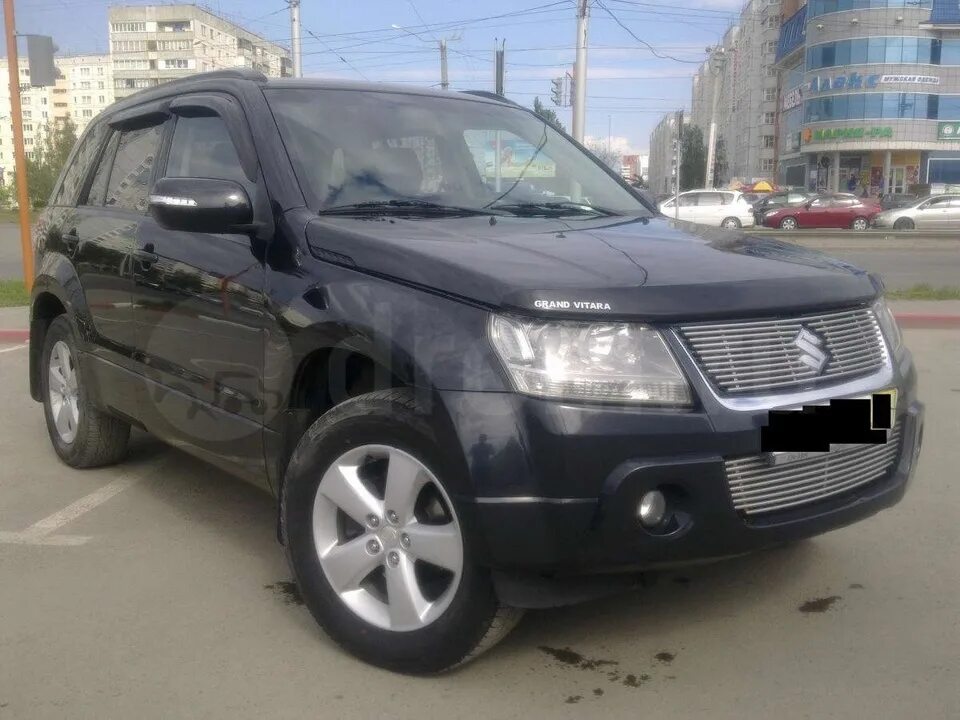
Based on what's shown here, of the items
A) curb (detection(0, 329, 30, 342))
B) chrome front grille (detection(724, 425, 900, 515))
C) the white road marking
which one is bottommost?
the white road marking

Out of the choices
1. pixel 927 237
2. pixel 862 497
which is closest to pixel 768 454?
pixel 862 497

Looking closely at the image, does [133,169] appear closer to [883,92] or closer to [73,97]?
[883,92]

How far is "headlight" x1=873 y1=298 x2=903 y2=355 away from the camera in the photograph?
10.5 feet

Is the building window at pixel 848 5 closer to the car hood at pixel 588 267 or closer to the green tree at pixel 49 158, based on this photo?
the green tree at pixel 49 158

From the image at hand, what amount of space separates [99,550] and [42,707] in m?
1.32

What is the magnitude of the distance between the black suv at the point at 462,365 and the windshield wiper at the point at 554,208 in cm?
2

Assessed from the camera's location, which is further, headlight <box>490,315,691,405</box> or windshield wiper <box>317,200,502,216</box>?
windshield wiper <box>317,200,502,216</box>

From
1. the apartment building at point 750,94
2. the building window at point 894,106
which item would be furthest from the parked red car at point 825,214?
the apartment building at point 750,94

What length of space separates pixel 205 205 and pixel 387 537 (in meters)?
1.23

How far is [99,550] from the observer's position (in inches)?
163

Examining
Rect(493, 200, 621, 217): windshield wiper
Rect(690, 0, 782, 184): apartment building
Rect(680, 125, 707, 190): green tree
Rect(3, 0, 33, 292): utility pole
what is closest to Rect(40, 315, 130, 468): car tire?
Rect(493, 200, 621, 217): windshield wiper

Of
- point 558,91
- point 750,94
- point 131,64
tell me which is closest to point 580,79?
point 558,91

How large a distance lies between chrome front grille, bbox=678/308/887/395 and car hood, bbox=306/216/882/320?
47 millimetres

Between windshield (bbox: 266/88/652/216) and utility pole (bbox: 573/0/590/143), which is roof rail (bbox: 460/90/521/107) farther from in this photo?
utility pole (bbox: 573/0/590/143)
